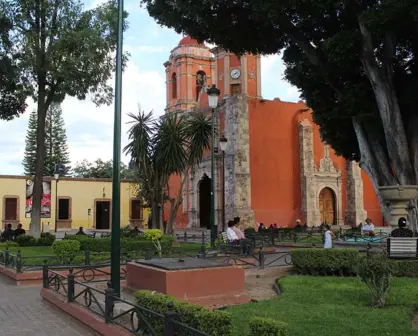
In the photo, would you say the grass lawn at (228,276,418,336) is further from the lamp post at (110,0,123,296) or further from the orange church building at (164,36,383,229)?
the orange church building at (164,36,383,229)

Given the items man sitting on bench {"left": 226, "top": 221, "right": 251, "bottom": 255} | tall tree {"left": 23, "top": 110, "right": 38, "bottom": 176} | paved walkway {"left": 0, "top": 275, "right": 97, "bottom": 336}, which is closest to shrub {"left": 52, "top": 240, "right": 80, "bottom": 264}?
paved walkway {"left": 0, "top": 275, "right": 97, "bottom": 336}

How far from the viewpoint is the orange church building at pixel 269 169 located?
31344mm

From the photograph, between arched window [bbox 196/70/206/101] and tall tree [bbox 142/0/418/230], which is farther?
arched window [bbox 196/70/206/101]

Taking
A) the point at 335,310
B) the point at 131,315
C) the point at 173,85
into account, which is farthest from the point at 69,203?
the point at 131,315

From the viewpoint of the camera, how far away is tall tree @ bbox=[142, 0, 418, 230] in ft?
40.0

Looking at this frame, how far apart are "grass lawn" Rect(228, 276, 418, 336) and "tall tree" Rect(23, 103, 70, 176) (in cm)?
4979

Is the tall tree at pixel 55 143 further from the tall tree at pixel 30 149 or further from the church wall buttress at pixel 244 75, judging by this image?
the church wall buttress at pixel 244 75

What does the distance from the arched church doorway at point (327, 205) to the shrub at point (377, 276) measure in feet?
90.1

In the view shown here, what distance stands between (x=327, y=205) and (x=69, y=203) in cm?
2215

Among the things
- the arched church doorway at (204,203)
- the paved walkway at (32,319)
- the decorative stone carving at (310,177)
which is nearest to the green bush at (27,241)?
the paved walkway at (32,319)

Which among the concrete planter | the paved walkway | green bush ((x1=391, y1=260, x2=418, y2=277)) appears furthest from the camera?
the concrete planter

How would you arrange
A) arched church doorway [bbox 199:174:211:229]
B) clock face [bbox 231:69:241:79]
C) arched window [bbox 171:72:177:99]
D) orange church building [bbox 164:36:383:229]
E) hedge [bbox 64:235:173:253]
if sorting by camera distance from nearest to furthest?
hedge [bbox 64:235:173:253]
orange church building [bbox 164:36:383:229]
clock face [bbox 231:69:241:79]
arched church doorway [bbox 199:174:211:229]
arched window [bbox 171:72:177:99]

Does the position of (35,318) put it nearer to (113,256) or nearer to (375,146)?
(113,256)

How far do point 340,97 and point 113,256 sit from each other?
9.13 metres
